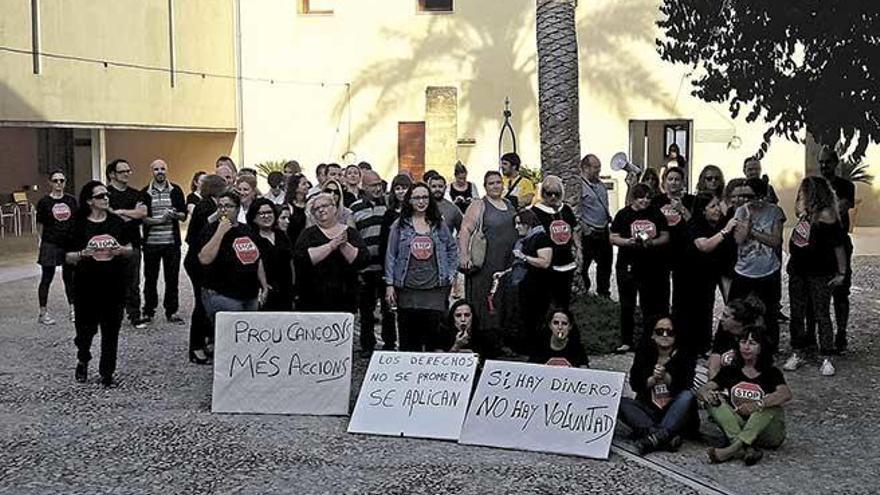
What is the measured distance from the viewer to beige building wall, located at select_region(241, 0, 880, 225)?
22500 millimetres

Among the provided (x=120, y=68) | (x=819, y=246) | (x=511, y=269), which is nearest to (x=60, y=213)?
(x=511, y=269)

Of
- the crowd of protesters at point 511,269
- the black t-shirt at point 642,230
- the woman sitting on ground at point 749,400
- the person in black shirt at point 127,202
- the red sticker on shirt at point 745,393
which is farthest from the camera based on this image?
the person in black shirt at point 127,202

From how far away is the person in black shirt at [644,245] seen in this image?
378 inches

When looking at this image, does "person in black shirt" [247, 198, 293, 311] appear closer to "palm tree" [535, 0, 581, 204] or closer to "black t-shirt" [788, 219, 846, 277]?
"palm tree" [535, 0, 581, 204]

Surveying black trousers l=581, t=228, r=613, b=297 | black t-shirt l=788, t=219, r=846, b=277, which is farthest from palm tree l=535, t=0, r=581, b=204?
black t-shirt l=788, t=219, r=846, b=277

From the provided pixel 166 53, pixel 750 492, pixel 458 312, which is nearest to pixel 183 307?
pixel 458 312

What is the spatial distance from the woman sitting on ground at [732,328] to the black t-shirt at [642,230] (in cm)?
193

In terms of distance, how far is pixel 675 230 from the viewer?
9.73 metres

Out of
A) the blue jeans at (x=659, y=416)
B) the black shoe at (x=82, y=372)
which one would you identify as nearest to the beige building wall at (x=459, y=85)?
the black shoe at (x=82, y=372)

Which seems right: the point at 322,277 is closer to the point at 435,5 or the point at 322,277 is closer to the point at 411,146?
the point at 411,146

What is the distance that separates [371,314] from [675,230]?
2.74 metres

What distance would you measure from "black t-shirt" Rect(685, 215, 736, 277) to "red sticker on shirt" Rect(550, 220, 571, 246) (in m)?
1.12

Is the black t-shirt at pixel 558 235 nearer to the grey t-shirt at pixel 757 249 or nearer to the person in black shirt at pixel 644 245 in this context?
the person in black shirt at pixel 644 245

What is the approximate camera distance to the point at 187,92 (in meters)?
23.3
